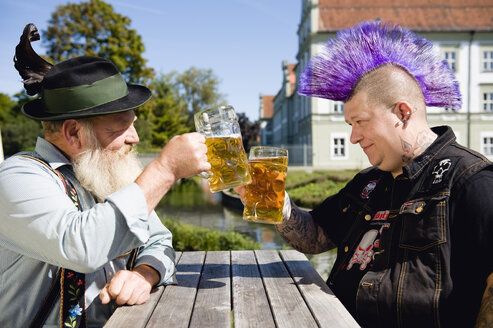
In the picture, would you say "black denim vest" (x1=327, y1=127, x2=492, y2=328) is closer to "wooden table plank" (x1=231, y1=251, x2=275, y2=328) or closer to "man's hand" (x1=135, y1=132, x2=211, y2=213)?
"wooden table plank" (x1=231, y1=251, x2=275, y2=328)

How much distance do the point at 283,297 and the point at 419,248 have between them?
62 cm

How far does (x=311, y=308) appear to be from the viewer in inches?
61.8

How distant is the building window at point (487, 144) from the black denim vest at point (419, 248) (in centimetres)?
3041

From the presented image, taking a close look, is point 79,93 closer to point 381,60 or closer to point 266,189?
point 266,189

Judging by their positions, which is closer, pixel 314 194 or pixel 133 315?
pixel 133 315

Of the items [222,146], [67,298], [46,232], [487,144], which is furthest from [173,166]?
[487,144]

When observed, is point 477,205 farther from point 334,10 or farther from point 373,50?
point 334,10

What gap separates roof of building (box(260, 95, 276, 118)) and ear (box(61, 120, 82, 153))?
69.8m

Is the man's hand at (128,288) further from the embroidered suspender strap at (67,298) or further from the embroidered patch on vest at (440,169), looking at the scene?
the embroidered patch on vest at (440,169)

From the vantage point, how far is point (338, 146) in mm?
28734

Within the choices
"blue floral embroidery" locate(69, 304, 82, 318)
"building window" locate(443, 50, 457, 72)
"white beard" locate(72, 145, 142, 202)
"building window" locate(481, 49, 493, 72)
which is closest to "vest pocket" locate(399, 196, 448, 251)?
"white beard" locate(72, 145, 142, 202)

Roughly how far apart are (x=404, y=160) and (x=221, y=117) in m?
0.97

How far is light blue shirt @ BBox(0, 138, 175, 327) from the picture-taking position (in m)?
1.33

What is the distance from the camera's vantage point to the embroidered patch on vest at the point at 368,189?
7.46ft
